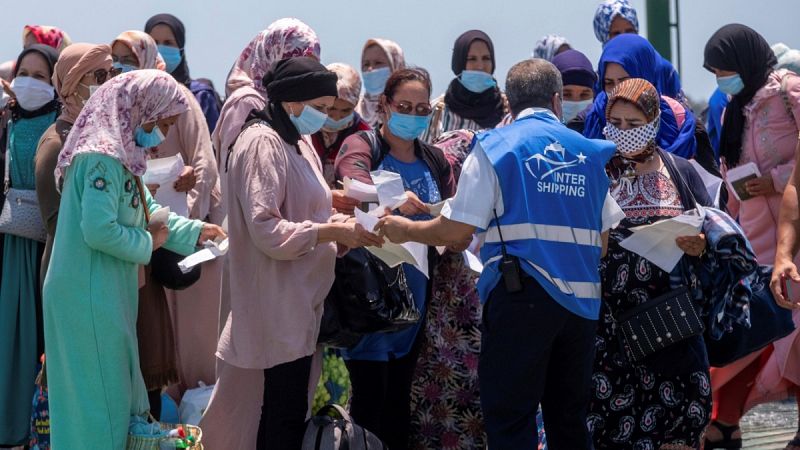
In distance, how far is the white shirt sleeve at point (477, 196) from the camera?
5.59m

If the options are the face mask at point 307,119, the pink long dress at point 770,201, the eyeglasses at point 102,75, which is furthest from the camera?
the pink long dress at point 770,201

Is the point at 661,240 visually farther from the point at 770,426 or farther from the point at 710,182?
the point at 770,426

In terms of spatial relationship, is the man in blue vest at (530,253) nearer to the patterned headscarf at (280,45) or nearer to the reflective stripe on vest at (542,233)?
the reflective stripe on vest at (542,233)

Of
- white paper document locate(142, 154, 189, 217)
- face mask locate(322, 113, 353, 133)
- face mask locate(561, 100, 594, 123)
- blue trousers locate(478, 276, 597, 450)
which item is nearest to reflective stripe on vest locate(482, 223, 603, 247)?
blue trousers locate(478, 276, 597, 450)

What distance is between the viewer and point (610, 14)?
9.45 meters

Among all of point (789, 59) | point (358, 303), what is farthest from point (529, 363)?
point (789, 59)

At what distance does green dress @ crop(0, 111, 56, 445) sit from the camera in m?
7.31

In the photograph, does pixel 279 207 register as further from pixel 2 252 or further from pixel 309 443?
pixel 2 252

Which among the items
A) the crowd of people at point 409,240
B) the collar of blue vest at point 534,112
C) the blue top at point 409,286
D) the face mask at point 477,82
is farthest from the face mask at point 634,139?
the face mask at point 477,82

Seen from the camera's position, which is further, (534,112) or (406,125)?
(406,125)

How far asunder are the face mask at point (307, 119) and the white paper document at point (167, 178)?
1143mm

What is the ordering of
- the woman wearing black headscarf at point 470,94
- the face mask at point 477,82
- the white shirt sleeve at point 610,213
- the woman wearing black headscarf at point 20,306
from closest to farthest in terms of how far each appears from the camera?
1. the white shirt sleeve at point 610,213
2. the woman wearing black headscarf at point 20,306
3. the woman wearing black headscarf at point 470,94
4. the face mask at point 477,82

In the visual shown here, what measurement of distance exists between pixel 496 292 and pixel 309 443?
1.03 meters

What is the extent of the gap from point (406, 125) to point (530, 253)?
4.79 feet
